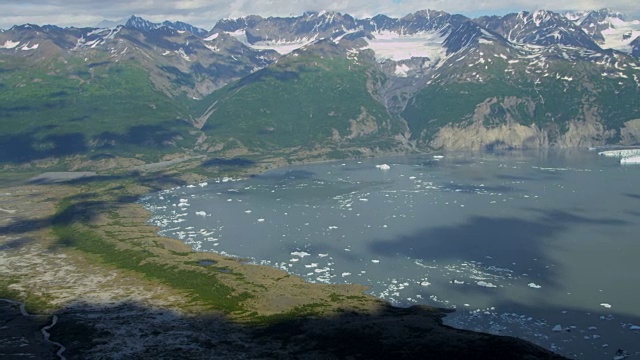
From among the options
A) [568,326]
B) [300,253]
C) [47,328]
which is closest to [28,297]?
[47,328]

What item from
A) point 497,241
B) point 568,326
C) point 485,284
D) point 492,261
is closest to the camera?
point 568,326

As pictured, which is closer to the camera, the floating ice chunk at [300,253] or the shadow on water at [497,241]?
the shadow on water at [497,241]

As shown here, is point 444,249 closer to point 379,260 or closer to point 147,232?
point 379,260

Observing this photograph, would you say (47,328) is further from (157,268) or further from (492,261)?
(492,261)

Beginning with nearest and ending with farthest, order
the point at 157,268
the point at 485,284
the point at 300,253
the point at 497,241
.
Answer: the point at 485,284 → the point at 157,268 → the point at 300,253 → the point at 497,241

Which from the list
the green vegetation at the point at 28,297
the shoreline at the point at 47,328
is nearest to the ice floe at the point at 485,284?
the shoreline at the point at 47,328

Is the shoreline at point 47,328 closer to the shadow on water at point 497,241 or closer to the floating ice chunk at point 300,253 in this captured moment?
the floating ice chunk at point 300,253

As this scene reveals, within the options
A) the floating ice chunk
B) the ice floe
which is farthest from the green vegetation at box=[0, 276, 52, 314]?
the ice floe

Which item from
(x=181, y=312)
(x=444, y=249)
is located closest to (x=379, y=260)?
(x=444, y=249)

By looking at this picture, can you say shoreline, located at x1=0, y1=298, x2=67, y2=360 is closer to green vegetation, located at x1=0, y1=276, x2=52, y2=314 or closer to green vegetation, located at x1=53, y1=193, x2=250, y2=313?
green vegetation, located at x1=0, y1=276, x2=52, y2=314
